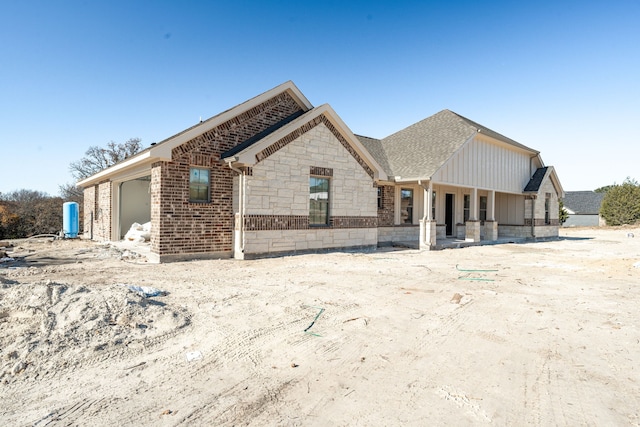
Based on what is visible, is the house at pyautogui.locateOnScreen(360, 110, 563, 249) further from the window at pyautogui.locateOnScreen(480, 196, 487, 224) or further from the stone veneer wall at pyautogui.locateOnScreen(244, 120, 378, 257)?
the stone veneer wall at pyautogui.locateOnScreen(244, 120, 378, 257)

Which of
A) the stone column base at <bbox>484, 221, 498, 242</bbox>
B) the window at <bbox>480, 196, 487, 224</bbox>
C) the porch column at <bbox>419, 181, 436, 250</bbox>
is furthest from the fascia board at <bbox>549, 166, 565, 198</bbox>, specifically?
the porch column at <bbox>419, 181, 436, 250</bbox>

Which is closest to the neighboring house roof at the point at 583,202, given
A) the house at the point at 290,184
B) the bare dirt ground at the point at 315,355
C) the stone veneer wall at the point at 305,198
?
the house at the point at 290,184

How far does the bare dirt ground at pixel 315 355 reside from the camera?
2830mm

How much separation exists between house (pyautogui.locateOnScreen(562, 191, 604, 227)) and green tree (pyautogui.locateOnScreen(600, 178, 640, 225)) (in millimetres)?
11098

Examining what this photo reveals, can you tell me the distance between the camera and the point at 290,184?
12273mm

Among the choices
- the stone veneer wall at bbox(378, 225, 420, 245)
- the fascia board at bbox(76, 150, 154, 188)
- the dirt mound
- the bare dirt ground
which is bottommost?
the bare dirt ground

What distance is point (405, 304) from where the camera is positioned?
607cm

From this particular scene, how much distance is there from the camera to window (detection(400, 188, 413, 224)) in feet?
57.9

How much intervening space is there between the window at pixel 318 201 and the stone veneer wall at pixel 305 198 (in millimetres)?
203

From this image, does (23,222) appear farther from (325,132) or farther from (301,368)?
(301,368)

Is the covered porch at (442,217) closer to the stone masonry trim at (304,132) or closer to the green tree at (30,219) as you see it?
the stone masonry trim at (304,132)

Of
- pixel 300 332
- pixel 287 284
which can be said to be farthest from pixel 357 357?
pixel 287 284

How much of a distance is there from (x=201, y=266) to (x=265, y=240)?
2511mm

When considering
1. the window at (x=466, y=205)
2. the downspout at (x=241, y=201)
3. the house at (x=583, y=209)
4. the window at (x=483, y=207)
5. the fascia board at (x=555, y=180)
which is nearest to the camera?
the downspout at (x=241, y=201)
